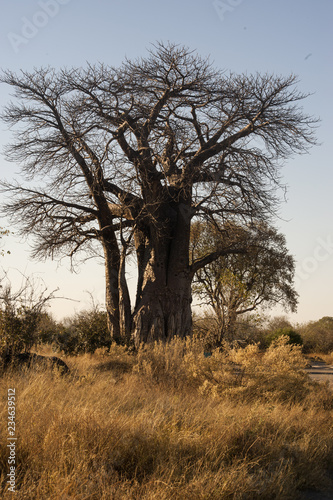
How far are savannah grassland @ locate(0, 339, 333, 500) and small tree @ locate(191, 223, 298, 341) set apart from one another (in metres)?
14.3

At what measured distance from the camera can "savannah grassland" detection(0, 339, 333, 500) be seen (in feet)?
12.8

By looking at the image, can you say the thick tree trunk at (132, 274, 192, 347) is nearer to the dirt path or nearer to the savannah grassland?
the dirt path

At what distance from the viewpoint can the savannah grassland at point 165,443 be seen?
3.90m

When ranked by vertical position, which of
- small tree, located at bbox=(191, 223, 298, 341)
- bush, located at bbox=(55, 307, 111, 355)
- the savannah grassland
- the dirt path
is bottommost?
the savannah grassland

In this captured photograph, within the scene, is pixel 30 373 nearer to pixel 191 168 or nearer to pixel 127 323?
pixel 127 323

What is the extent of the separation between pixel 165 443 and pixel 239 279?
1828 cm

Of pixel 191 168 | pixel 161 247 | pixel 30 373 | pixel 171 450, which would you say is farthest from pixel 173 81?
pixel 171 450

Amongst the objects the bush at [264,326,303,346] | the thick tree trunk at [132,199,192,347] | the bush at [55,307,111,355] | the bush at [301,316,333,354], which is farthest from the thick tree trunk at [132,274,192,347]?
the bush at [301,316,333,354]

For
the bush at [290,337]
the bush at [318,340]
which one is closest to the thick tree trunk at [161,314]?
the bush at [290,337]

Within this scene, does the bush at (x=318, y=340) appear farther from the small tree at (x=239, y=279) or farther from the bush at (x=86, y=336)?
the bush at (x=86, y=336)

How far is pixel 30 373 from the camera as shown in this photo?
24.0ft

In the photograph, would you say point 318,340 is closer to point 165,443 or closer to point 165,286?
point 165,286

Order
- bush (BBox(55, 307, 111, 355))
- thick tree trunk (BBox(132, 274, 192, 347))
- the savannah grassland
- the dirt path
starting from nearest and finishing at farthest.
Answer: the savannah grassland → the dirt path → thick tree trunk (BBox(132, 274, 192, 347)) → bush (BBox(55, 307, 111, 355))

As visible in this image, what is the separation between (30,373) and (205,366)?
2919 millimetres
